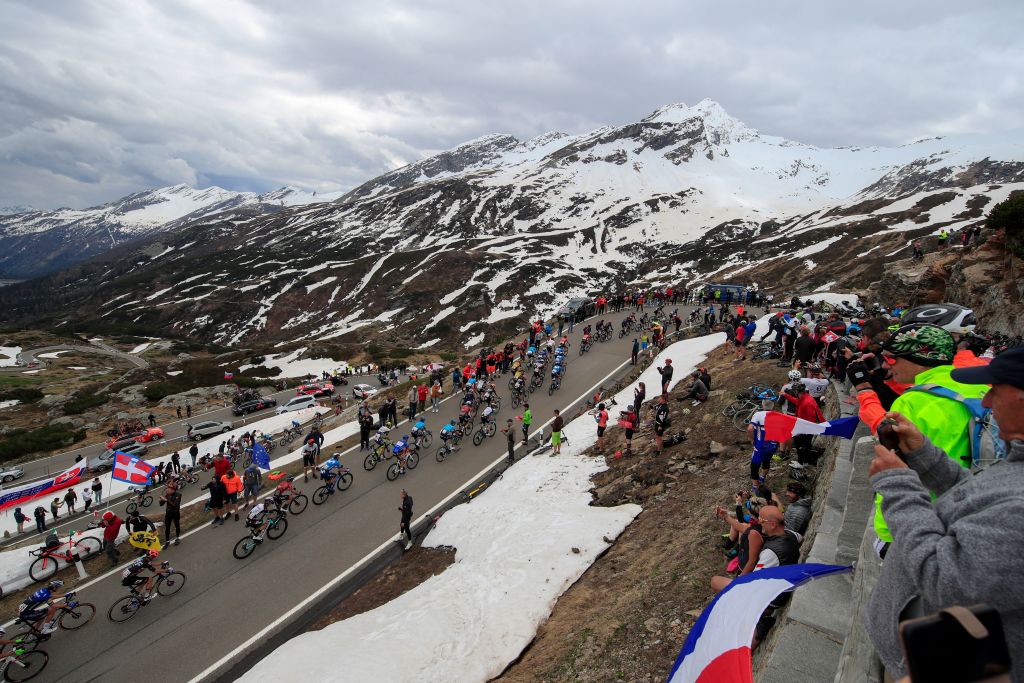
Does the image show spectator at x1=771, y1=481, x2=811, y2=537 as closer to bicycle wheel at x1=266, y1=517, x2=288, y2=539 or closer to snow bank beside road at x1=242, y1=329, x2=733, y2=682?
snow bank beside road at x1=242, y1=329, x2=733, y2=682

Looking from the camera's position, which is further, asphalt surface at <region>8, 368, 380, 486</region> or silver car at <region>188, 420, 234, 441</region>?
silver car at <region>188, 420, 234, 441</region>

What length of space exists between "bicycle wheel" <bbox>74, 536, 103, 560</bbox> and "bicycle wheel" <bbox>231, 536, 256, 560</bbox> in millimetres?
4549

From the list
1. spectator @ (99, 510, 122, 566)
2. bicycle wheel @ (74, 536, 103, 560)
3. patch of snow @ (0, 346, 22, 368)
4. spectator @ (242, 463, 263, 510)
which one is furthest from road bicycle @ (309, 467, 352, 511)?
patch of snow @ (0, 346, 22, 368)

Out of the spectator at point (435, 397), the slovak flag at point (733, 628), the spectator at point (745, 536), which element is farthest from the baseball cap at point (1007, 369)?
the spectator at point (435, 397)

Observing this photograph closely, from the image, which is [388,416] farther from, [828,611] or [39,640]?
[828,611]

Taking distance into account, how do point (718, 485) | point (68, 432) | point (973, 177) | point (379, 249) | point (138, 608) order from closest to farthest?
point (718, 485) < point (138, 608) < point (68, 432) < point (379, 249) < point (973, 177)

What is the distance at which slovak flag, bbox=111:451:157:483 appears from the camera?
16.9 m

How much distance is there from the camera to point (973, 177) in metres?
180

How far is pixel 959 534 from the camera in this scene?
2068 mm

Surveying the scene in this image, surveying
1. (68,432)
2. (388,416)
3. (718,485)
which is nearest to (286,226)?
(68,432)

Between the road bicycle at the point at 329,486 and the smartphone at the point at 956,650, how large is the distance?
1836cm

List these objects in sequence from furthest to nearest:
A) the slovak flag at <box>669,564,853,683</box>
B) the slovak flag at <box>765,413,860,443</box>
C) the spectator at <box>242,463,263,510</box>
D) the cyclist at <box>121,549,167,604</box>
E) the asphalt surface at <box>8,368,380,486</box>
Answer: the asphalt surface at <box>8,368,380,486</box> < the spectator at <box>242,463,263,510</box> < the cyclist at <box>121,549,167,604</box> < the slovak flag at <box>765,413,860,443</box> < the slovak flag at <box>669,564,853,683</box>

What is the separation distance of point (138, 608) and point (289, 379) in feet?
144

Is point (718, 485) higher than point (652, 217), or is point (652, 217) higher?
point (652, 217)
